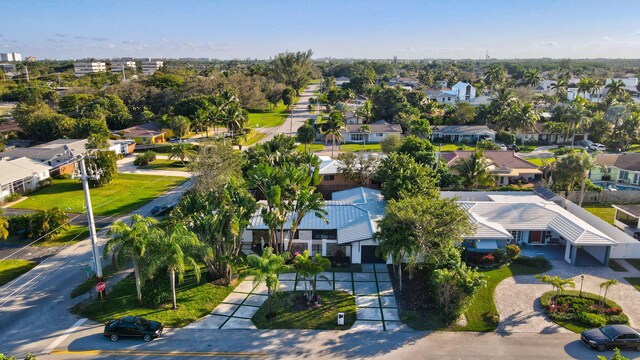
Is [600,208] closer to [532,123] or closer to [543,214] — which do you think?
[543,214]

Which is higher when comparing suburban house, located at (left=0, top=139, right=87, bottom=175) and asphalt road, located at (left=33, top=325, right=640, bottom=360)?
suburban house, located at (left=0, top=139, right=87, bottom=175)

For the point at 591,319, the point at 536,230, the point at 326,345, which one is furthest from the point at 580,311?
the point at 326,345

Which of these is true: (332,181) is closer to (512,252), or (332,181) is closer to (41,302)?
(512,252)

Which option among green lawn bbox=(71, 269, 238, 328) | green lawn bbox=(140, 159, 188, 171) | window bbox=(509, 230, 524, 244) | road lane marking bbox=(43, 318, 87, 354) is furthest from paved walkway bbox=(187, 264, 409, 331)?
green lawn bbox=(140, 159, 188, 171)

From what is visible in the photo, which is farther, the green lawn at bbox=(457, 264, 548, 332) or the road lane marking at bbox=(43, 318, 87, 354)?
the green lawn at bbox=(457, 264, 548, 332)

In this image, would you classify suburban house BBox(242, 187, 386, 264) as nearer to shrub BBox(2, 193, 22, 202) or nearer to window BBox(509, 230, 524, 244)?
window BBox(509, 230, 524, 244)

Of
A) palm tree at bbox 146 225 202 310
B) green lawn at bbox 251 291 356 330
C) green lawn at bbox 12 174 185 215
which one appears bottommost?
green lawn at bbox 251 291 356 330

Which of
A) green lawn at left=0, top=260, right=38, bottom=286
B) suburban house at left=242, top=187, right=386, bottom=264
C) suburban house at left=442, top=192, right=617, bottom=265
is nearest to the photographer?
green lawn at left=0, top=260, right=38, bottom=286

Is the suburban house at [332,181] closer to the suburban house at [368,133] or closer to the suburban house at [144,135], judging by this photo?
the suburban house at [368,133]
